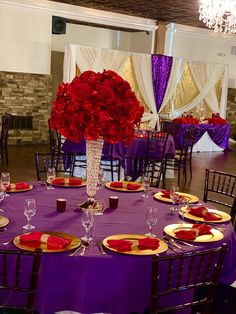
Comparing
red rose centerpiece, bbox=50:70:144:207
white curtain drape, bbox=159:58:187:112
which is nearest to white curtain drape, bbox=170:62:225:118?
white curtain drape, bbox=159:58:187:112

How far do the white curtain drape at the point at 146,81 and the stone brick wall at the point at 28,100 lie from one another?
2171mm

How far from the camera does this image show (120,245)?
7.29ft

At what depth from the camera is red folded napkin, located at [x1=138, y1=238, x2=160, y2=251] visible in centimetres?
225

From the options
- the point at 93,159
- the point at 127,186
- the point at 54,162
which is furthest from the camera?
the point at 54,162

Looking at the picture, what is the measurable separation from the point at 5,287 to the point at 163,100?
951cm

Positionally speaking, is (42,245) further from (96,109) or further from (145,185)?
(145,185)

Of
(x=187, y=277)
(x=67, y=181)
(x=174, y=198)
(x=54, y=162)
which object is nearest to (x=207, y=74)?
(x=54, y=162)

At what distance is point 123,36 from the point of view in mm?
12672

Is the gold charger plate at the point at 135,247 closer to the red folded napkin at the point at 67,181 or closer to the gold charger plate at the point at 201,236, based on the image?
the gold charger plate at the point at 201,236

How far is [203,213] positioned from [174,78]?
862cm

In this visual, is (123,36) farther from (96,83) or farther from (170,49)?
(96,83)

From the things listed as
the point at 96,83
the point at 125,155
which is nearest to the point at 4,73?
the point at 125,155

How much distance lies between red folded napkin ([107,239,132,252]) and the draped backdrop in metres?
7.34

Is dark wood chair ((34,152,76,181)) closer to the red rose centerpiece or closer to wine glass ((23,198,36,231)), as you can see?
the red rose centerpiece
